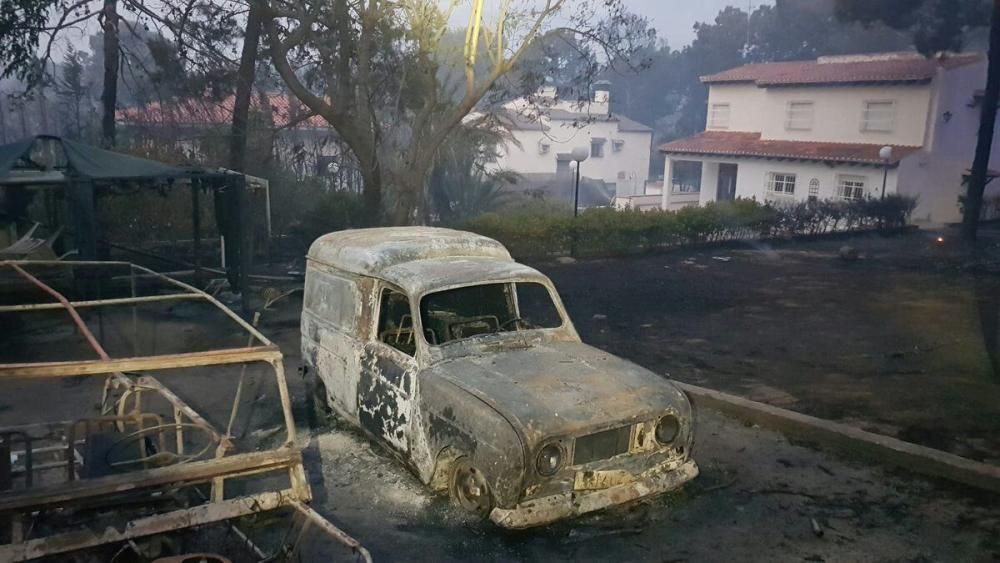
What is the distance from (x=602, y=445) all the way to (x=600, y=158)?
47.2 metres

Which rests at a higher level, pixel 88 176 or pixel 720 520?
pixel 88 176

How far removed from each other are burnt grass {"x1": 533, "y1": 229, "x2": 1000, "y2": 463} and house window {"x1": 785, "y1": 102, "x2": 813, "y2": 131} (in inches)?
514

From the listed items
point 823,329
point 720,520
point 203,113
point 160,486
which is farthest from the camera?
point 203,113

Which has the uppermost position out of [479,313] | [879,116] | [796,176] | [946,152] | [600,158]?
[879,116]

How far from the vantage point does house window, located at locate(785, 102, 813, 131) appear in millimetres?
31344

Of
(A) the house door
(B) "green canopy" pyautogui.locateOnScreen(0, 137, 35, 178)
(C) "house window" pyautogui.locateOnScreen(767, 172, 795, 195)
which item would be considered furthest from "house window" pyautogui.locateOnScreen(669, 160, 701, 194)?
(B) "green canopy" pyautogui.locateOnScreen(0, 137, 35, 178)

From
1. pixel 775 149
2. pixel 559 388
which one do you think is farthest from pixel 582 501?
pixel 775 149

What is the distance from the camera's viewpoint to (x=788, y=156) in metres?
29.9

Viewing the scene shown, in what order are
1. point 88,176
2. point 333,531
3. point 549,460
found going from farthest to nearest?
point 88,176
point 549,460
point 333,531

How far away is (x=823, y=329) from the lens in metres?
11.3

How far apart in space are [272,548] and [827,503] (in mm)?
3995

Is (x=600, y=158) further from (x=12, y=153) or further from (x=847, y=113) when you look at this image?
(x=12, y=153)

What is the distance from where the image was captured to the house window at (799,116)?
31344 mm

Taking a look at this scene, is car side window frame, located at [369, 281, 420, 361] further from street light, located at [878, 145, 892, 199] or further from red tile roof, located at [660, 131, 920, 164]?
red tile roof, located at [660, 131, 920, 164]
